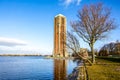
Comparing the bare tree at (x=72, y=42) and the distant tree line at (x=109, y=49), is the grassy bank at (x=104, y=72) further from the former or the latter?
the distant tree line at (x=109, y=49)

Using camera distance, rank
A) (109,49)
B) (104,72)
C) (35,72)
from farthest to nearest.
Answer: (109,49) → (35,72) → (104,72)

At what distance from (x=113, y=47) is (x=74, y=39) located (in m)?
161

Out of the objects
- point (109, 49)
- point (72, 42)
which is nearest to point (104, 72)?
point (72, 42)

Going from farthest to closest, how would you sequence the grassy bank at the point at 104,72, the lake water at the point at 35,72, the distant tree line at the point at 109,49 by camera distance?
the distant tree line at the point at 109,49 < the lake water at the point at 35,72 < the grassy bank at the point at 104,72

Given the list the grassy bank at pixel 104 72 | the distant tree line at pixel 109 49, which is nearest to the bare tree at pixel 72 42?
the grassy bank at pixel 104 72

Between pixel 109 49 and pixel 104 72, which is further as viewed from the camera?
pixel 109 49

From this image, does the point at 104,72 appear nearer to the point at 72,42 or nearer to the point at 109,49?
the point at 72,42

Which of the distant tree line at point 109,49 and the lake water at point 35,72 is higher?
the distant tree line at point 109,49

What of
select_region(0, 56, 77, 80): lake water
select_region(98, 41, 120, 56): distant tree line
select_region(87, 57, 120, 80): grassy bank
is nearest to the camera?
select_region(87, 57, 120, 80): grassy bank

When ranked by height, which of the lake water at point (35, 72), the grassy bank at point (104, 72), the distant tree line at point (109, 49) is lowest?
the lake water at point (35, 72)

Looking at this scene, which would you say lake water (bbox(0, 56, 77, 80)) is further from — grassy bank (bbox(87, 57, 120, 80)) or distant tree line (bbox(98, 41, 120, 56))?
distant tree line (bbox(98, 41, 120, 56))

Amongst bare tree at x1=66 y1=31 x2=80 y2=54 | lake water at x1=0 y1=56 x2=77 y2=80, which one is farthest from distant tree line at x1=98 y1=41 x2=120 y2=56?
bare tree at x1=66 y1=31 x2=80 y2=54

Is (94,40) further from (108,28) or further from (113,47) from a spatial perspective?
(113,47)

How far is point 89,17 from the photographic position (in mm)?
42000
